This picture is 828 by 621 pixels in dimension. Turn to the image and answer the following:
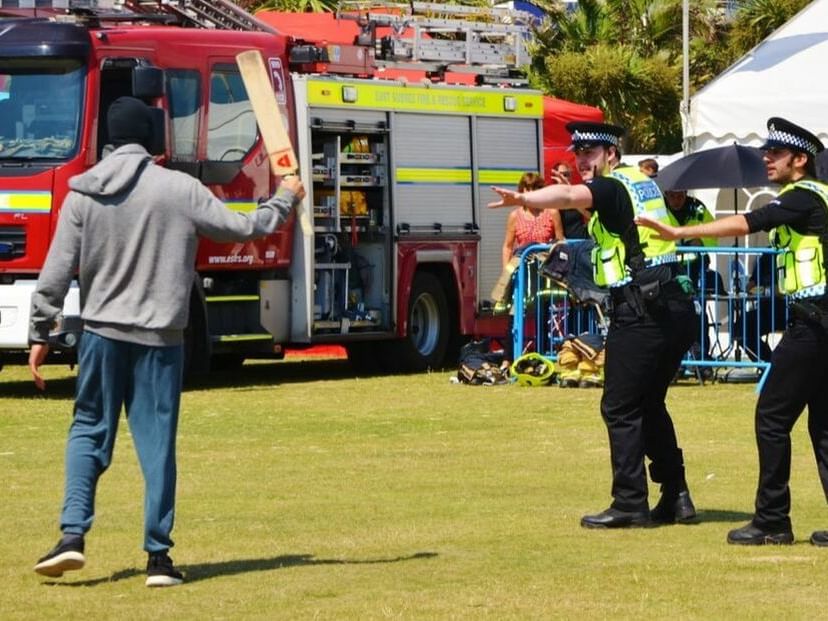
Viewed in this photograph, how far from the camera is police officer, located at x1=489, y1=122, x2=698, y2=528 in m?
9.82

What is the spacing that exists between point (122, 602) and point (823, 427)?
3.35 meters

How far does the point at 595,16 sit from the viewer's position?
1599 inches

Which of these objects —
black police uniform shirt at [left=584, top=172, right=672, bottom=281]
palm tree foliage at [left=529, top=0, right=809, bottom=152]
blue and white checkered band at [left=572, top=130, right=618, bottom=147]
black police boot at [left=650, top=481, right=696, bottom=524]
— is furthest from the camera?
palm tree foliage at [left=529, top=0, right=809, bottom=152]

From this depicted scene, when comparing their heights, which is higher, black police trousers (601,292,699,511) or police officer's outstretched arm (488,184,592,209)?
police officer's outstretched arm (488,184,592,209)

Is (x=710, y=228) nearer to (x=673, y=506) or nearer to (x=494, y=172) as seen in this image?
(x=673, y=506)

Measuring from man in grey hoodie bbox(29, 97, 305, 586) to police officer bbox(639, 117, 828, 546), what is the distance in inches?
86.7

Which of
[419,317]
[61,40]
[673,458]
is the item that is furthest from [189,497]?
[419,317]

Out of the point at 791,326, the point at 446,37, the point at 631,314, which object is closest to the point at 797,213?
the point at 791,326

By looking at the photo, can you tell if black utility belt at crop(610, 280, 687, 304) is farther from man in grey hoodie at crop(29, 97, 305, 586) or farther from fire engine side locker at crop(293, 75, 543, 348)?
fire engine side locker at crop(293, 75, 543, 348)

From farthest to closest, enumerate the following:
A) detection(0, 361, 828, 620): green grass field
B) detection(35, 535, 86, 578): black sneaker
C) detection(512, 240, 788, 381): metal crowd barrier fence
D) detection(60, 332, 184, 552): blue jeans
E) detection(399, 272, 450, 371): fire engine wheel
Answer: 1. detection(399, 272, 450, 371): fire engine wheel
2. detection(512, 240, 788, 381): metal crowd barrier fence
3. detection(60, 332, 184, 552): blue jeans
4. detection(35, 535, 86, 578): black sneaker
5. detection(0, 361, 828, 620): green grass field

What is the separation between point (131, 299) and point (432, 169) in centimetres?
1253

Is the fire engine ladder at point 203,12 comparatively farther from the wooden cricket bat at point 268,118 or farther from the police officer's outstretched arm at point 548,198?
the wooden cricket bat at point 268,118

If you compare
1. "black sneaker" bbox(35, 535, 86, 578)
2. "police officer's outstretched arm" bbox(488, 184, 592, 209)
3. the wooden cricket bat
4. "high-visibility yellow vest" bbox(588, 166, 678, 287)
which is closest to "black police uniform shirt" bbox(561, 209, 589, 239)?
"high-visibility yellow vest" bbox(588, 166, 678, 287)

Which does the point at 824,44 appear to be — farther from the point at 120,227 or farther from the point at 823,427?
the point at 120,227
